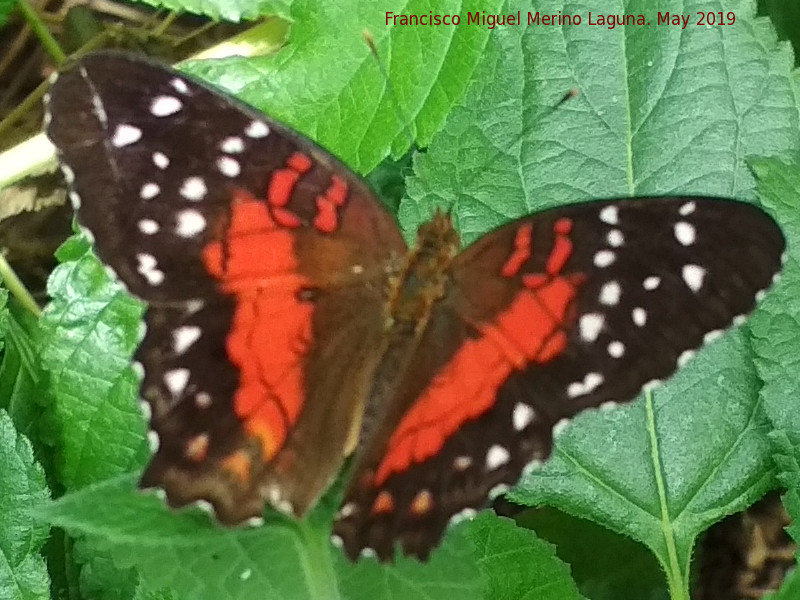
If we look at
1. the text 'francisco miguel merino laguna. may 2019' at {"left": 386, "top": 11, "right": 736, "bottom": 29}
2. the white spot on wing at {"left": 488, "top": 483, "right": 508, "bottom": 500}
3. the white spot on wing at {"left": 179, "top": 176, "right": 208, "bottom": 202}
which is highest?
the text 'francisco miguel merino laguna. may 2019' at {"left": 386, "top": 11, "right": 736, "bottom": 29}

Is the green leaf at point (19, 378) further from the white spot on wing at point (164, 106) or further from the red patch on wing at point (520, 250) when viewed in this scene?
the red patch on wing at point (520, 250)

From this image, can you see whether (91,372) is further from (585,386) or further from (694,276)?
(694,276)

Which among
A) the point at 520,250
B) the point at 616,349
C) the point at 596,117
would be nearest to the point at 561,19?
the point at 596,117

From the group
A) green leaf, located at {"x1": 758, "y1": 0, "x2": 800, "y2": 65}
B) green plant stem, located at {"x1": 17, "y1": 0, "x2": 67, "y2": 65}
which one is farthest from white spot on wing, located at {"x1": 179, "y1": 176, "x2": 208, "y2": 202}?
green leaf, located at {"x1": 758, "y1": 0, "x2": 800, "y2": 65}

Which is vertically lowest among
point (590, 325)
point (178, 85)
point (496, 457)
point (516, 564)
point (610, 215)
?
point (516, 564)

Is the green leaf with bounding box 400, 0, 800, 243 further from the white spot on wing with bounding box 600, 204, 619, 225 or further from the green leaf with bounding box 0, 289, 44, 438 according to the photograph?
the green leaf with bounding box 0, 289, 44, 438

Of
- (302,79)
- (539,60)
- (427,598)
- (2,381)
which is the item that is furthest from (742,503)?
(2,381)

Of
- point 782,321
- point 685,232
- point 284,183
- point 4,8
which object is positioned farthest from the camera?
point 4,8
